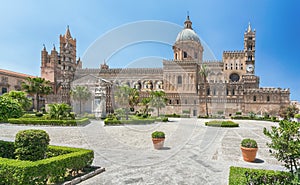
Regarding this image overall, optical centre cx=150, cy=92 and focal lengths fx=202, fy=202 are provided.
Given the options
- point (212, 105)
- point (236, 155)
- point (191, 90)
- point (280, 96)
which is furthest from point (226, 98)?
point (236, 155)

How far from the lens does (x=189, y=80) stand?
53844 millimetres

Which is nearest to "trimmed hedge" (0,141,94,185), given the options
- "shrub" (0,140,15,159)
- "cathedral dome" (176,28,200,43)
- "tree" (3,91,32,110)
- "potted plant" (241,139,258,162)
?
"shrub" (0,140,15,159)

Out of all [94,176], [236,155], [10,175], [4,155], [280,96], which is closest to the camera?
[10,175]

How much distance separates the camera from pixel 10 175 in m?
5.93

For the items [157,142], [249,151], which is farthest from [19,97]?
[249,151]

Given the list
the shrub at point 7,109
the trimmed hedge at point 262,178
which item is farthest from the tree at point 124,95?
the trimmed hedge at point 262,178

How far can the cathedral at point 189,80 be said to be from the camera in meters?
48.7

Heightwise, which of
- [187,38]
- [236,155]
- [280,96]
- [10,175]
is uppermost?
[187,38]

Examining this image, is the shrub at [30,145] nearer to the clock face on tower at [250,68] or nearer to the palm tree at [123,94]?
the palm tree at [123,94]

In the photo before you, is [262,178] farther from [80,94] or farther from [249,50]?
[249,50]

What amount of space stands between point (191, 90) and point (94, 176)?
47649mm

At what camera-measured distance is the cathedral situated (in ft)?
160

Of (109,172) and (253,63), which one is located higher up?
(253,63)

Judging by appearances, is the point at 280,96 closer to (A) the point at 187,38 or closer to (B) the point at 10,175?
(A) the point at 187,38
